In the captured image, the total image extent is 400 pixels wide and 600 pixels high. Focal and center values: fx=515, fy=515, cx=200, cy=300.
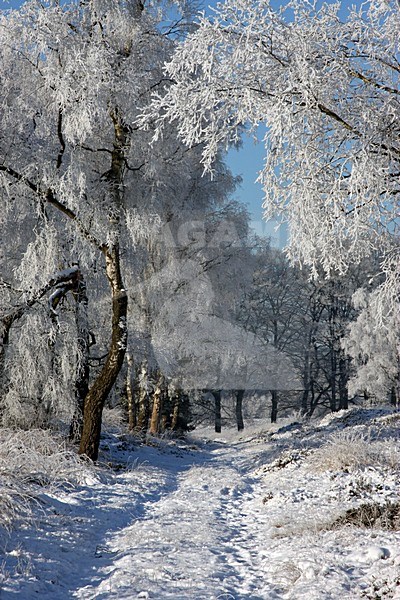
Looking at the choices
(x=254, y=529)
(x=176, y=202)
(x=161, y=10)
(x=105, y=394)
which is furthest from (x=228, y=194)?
(x=254, y=529)

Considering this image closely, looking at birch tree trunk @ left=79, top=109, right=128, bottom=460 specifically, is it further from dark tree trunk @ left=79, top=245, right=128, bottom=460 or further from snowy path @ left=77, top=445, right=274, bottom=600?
snowy path @ left=77, top=445, right=274, bottom=600

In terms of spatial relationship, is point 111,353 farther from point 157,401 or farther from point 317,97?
point 157,401

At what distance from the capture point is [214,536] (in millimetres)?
5469

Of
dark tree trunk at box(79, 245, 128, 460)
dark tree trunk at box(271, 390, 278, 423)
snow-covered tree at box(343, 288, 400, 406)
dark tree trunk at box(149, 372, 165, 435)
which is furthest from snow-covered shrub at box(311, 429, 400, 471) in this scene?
dark tree trunk at box(271, 390, 278, 423)

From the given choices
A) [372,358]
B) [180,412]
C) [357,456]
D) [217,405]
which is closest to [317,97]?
[357,456]

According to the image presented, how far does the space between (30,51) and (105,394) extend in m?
6.41

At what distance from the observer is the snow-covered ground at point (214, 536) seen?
12.8ft

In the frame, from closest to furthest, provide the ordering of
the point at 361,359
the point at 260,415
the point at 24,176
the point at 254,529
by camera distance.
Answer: the point at 254,529, the point at 24,176, the point at 361,359, the point at 260,415

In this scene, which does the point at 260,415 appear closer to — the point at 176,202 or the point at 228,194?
the point at 228,194

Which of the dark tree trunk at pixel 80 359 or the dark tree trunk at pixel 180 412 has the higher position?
the dark tree trunk at pixel 80 359

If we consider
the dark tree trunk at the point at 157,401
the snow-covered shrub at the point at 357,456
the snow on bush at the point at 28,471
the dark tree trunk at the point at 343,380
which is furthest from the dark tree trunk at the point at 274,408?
the snow on bush at the point at 28,471

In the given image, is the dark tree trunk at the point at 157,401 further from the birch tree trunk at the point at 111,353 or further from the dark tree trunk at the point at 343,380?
the dark tree trunk at the point at 343,380

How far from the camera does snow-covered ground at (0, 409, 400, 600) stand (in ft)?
12.8

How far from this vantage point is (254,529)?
600 cm
